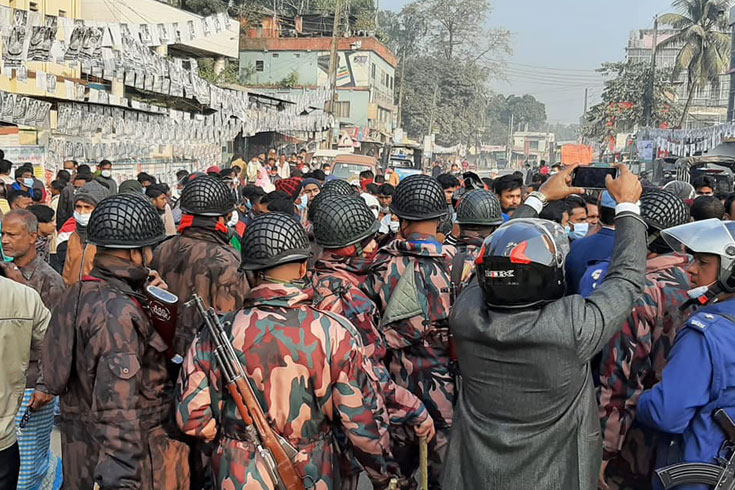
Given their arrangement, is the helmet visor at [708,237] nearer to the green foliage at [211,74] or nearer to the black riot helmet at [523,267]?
the black riot helmet at [523,267]

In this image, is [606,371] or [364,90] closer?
[606,371]

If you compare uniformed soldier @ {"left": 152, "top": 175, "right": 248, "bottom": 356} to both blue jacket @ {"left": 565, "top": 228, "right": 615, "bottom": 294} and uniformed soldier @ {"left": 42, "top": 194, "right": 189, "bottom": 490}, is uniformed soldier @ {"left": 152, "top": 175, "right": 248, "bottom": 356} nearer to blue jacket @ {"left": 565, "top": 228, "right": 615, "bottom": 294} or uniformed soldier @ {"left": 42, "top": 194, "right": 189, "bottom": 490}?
uniformed soldier @ {"left": 42, "top": 194, "right": 189, "bottom": 490}

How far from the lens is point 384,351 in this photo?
12.7ft

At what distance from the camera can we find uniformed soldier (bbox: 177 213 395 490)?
2.88 m

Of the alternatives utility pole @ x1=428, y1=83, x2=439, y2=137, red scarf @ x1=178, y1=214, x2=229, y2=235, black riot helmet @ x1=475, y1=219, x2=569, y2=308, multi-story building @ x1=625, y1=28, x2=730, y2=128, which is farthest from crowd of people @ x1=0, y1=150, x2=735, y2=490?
utility pole @ x1=428, y1=83, x2=439, y2=137

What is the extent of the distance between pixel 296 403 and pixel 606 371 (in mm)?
1586

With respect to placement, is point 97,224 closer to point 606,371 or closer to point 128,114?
point 606,371

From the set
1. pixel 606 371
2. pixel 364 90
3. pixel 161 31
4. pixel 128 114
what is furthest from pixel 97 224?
pixel 364 90

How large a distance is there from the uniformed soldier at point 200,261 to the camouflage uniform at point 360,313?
71cm

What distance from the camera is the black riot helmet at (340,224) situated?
4109 mm

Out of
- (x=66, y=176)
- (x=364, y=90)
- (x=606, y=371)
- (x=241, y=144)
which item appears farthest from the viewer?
(x=364, y=90)

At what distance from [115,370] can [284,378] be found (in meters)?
0.84

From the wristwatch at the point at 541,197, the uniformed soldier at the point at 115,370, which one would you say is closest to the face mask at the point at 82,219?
the uniformed soldier at the point at 115,370

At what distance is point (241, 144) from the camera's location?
107 feet
